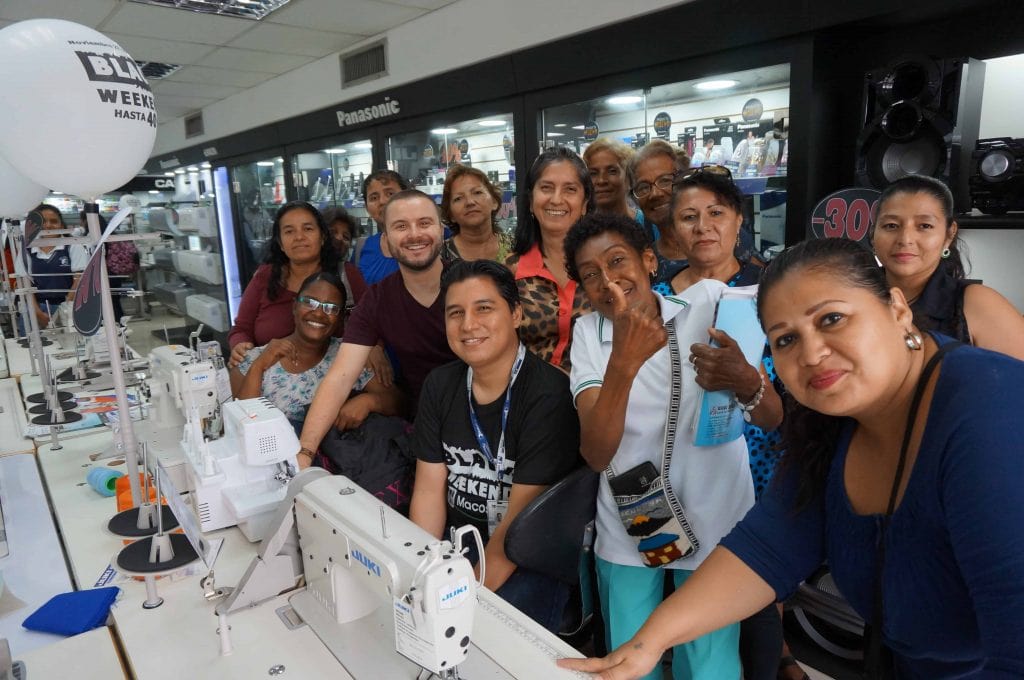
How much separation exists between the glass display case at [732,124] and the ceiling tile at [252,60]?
313cm

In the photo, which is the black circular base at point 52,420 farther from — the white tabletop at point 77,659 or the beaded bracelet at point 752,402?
the beaded bracelet at point 752,402

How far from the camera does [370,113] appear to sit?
5.01 meters

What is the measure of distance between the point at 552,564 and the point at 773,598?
55 centimetres

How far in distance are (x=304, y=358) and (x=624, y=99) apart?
6.76 ft

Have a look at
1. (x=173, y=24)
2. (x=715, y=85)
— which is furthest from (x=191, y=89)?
(x=715, y=85)

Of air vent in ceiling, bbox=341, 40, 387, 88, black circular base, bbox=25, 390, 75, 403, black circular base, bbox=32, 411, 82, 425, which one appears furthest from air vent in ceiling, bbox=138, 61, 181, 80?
black circular base, bbox=32, 411, 82, 425

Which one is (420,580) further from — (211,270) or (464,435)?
(211,270)

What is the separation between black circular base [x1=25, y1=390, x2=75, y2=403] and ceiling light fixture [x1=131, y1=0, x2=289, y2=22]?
2.38 m

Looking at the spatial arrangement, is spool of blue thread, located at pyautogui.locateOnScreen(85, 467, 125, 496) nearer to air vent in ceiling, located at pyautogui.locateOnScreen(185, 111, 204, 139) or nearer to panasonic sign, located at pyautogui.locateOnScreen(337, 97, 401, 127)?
panasonic sign, located at pyautogui.locateOnScreen(337, 97, 401, 127)

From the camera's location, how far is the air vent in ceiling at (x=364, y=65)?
4809 millimetres

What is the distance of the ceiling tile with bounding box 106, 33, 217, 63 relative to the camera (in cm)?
466

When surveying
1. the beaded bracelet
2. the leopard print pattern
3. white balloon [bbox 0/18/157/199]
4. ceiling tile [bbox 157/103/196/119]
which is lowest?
the beaded bracelet

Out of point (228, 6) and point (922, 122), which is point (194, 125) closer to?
point (228, 6)

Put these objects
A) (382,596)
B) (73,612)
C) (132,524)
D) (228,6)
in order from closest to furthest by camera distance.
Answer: (382,596) → (73,612) → (132,524) → (228,6)
